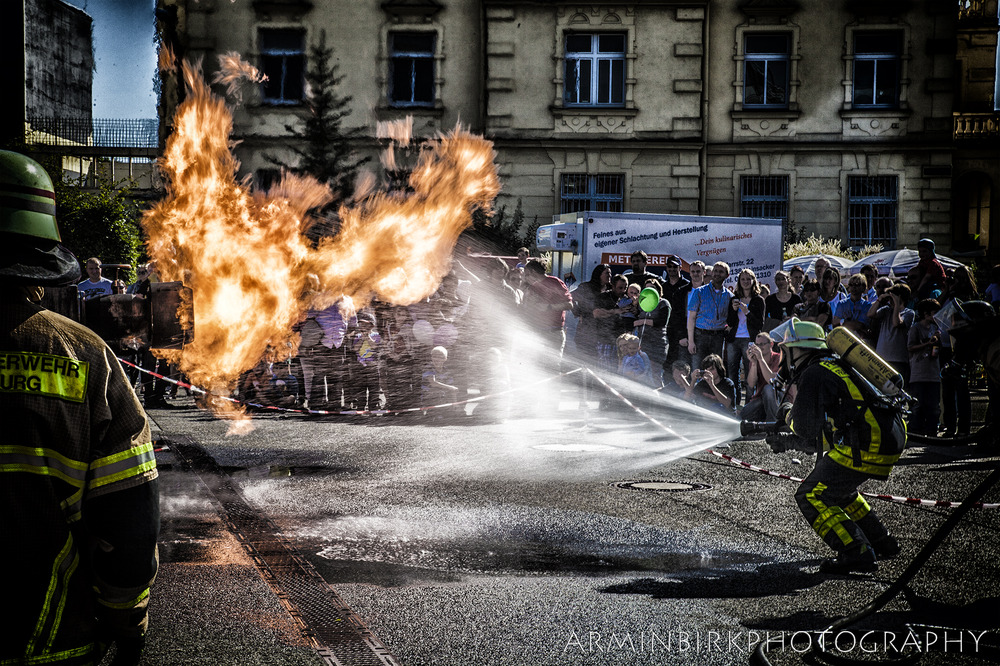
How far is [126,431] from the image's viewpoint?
7.91 feet

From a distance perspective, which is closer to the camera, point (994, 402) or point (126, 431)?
point (126, 431)

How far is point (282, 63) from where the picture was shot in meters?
26.1

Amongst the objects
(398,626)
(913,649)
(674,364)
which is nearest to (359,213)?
(674,364)

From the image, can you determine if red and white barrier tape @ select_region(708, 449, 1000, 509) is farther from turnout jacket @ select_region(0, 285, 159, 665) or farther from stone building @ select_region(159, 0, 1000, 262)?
stone building @ select_region(159, 0, 1000, 262)

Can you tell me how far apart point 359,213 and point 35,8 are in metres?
38.3

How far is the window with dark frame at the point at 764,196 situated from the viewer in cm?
2559

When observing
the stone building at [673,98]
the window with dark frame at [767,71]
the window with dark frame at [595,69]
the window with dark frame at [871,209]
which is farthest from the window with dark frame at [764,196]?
the window with dark frame at [595,69]

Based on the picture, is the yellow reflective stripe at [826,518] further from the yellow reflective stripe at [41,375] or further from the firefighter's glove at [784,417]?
the yellow reflective stripe at [41,375]

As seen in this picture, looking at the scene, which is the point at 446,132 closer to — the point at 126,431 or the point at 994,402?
the point at 994,402

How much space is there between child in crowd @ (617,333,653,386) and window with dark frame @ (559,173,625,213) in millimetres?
13264

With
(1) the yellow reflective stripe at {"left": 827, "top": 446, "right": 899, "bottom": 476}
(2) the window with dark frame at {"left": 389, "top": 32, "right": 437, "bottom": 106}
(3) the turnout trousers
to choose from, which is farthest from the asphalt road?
→ (2) the window with dark frame at {"left": 389, "top": 32, "right": 437, "bottom": 106}

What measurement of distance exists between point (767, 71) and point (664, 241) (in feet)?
33.8

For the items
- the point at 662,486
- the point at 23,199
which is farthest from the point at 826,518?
the point at 23,199

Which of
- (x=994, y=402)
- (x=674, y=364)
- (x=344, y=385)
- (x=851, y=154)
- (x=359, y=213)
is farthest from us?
(x=851, y=154)
